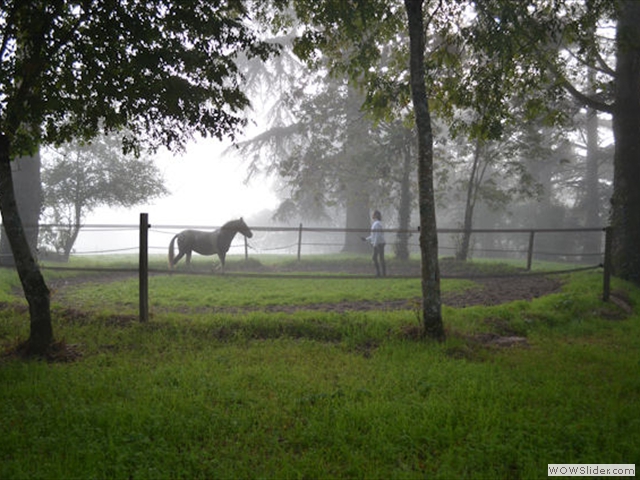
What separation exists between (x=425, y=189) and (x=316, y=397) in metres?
3.51

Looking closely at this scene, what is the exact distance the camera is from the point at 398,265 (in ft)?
57.8

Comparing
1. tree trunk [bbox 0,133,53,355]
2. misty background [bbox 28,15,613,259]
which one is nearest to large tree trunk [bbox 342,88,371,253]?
misty background [bbox 28,15,613,259]

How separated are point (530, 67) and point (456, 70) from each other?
50.3 inches

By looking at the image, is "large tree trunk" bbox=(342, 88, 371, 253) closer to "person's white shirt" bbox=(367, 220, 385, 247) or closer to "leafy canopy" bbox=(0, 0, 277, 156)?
"person's white shirt" bbox=(367, 220, 385, 247)

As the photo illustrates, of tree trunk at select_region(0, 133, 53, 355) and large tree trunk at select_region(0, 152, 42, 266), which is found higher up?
large tree trunk at select_region(0, 152, 42, 266)

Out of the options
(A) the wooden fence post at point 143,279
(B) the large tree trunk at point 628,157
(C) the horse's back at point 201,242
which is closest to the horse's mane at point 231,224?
(C) the horse's back at point 201,242

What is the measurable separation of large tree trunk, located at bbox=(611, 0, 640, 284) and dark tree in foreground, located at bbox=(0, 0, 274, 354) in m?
10.7

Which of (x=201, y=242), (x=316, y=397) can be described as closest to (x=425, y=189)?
(x=316, y=397)

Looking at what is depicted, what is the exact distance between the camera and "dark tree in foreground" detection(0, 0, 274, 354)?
500 cm

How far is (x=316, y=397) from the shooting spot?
164 inches

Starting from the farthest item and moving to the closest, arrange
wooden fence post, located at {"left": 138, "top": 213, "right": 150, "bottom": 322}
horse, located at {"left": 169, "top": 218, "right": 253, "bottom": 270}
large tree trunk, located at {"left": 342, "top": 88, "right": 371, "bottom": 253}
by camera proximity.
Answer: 1. large tree trunk, located at {"left": 342, "top": 88, "right": 371, "bottom": 253}
2. horse, located at {"left": 169, "top": 218, "right": 253, "bottom": 270}
3. wooden fence post, located at {"left": 138, "top": 213, "right": 150, "bottom": 322}

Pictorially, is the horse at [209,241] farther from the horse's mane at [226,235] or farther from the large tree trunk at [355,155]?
the large tree trunk at [355,155]

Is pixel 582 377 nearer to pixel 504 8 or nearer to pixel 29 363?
pixel 504 8

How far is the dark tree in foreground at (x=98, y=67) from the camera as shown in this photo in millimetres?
5000
